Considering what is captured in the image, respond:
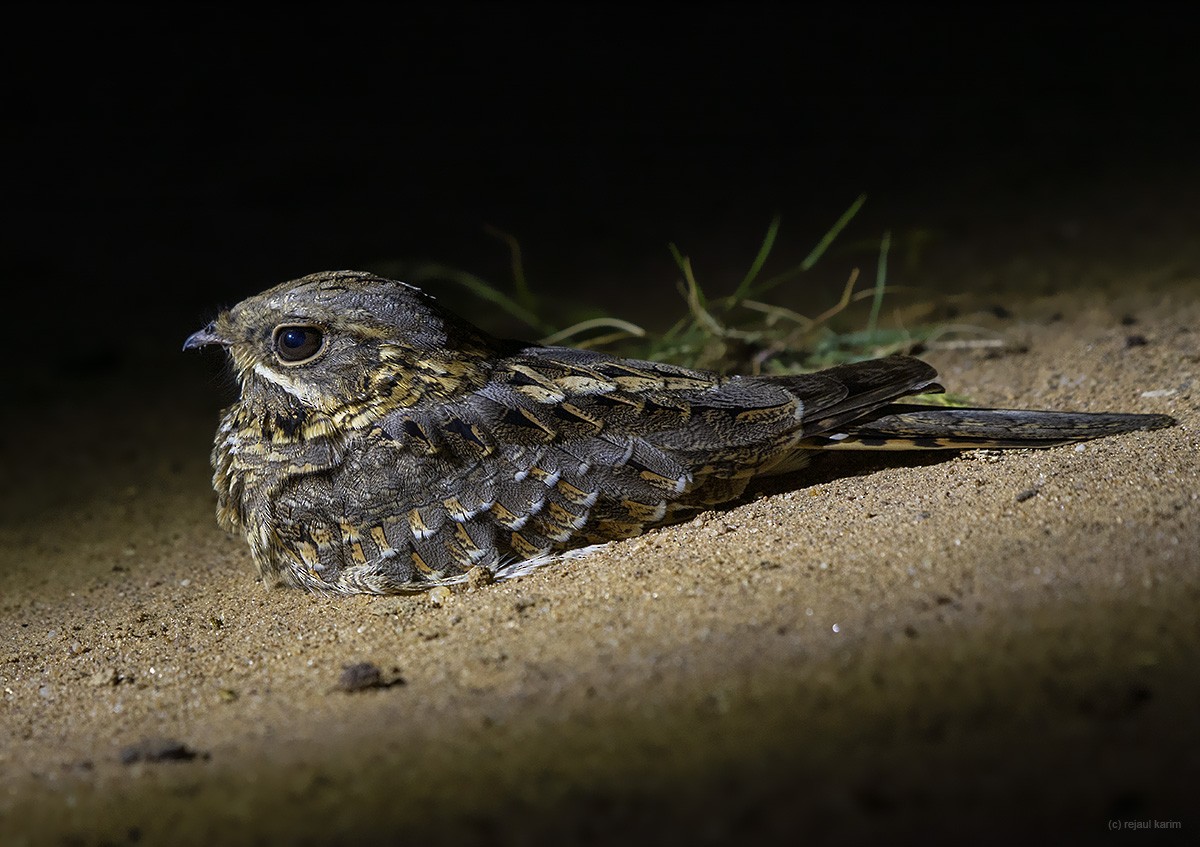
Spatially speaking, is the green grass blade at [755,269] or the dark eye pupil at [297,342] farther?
the green grass blade at [755,269]

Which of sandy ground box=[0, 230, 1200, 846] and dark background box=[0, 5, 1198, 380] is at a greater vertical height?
dark background box=[0, 5, 1198, 380]

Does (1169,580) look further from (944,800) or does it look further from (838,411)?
(838,411)

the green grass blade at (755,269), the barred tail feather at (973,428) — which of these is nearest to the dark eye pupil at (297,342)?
the barred tail feather at (973,428)

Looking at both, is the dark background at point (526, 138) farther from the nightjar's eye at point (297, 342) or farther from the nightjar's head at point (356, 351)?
the nightjar's eye at point (297, 342)

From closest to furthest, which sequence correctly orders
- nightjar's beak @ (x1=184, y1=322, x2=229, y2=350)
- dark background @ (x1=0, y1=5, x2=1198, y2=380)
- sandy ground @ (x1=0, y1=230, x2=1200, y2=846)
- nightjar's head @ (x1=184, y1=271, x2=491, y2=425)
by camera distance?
sandy ground @ (x1=0, y1=230, x2=1200, y2=846) < nightjar's head @ (x1=184, y1=271, x2=491, y2=425) < nightjar's beak @ (x1=184, y1=322, x2=229, y2=350) < dark background @ (x1=0, y1=5, x2=1198, y2=380)

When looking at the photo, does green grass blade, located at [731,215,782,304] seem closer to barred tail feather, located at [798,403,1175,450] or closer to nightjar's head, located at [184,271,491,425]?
barred tail feather, located at [798,403,1175,450]

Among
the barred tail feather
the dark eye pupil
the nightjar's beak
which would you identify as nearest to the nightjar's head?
the dark eye pupil

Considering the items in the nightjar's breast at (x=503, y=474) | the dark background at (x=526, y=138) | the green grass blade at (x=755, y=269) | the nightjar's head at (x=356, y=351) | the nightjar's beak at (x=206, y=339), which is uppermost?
the dark background at (x=526, y=138)

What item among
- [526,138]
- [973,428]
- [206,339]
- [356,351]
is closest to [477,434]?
[356,351]
